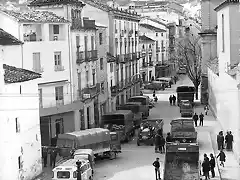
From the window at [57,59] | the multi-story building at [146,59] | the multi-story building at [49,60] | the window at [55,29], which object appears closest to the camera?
the multi-story building at [49,60]

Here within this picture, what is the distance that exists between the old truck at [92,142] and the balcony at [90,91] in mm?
8277

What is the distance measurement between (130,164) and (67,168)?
7.13 m

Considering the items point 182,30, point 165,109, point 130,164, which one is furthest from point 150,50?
point 130,164

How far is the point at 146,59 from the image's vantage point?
297 feet

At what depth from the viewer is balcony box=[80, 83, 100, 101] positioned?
4312cm

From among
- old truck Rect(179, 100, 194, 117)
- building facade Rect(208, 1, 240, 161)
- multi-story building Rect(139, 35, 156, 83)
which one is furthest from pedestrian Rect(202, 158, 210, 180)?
multi-story building Rect(139, 35, 156, 83)

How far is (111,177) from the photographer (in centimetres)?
2980

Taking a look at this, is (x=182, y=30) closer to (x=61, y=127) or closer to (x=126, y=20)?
(x=126, y=20)

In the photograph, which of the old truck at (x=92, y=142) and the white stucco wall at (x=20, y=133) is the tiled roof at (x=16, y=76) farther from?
the old truck at (x=92, y=142)

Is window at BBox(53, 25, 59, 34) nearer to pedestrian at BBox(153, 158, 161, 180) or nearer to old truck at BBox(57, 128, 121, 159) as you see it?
old truck at BBox(57, 128, 121, 159)

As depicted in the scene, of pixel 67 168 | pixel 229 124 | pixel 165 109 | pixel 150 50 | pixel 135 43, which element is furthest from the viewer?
pixel 150 50

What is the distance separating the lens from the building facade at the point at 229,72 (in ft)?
110

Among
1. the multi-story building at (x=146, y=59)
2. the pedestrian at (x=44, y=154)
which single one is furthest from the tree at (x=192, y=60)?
the pedestrian at (x=44, y=154)

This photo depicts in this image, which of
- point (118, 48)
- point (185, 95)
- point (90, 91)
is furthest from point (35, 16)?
point (185, 95)
